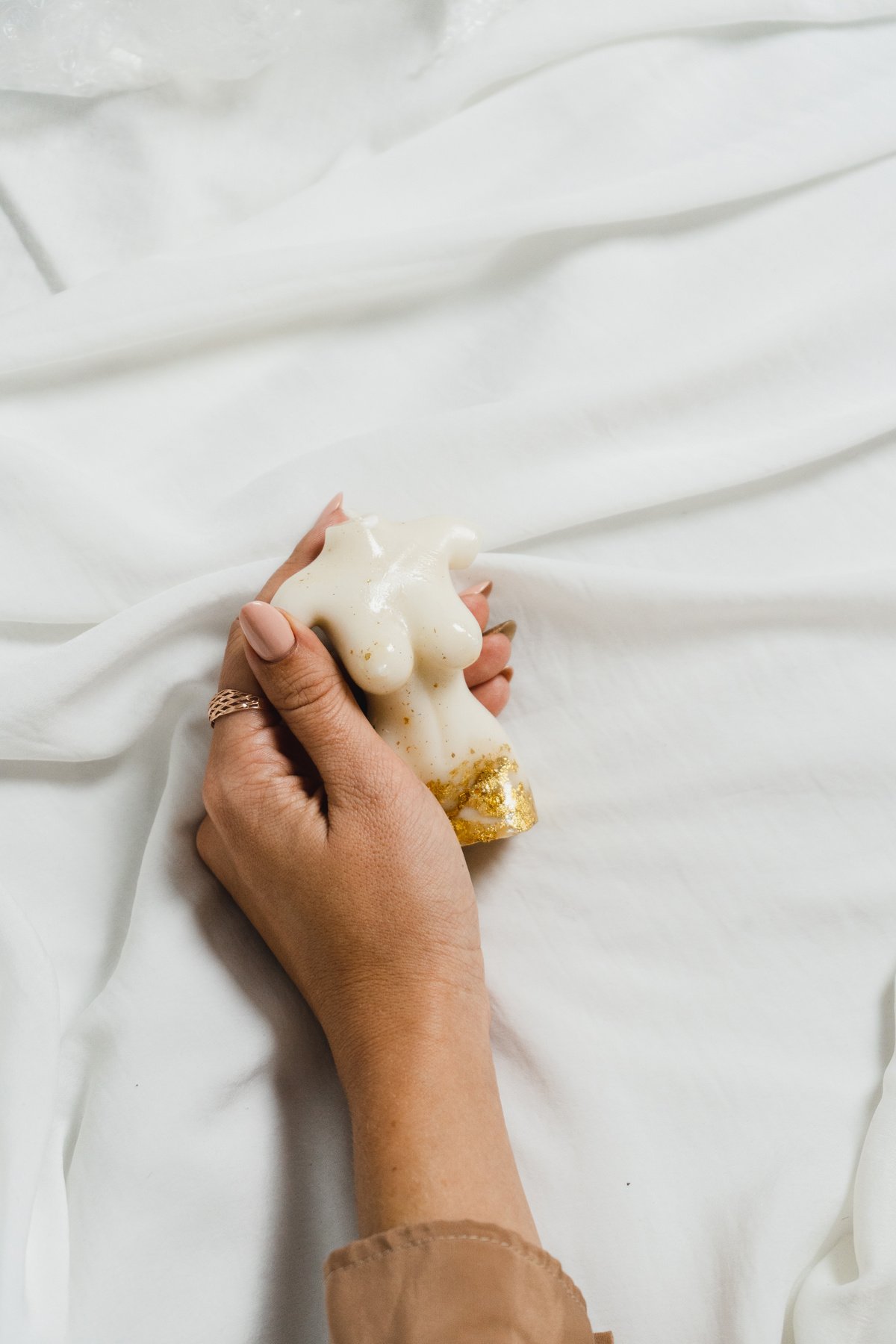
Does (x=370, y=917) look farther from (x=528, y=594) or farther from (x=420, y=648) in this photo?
(x=528, y=594)

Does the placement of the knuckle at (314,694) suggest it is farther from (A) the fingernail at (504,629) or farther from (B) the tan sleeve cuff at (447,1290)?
(B) the tan sleeve cuff at (447,1290)

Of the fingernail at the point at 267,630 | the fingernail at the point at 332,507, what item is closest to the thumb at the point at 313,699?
the fingernail at the point at 267,630

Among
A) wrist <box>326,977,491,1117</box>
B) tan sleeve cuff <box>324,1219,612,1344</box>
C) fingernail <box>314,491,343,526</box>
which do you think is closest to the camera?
tan sleeve cuff <box>324,1219,612,1344</box>

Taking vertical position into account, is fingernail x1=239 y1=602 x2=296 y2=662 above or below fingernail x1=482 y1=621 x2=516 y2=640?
above

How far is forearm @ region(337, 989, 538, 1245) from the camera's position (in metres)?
0.65

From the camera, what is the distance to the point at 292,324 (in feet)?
3.07

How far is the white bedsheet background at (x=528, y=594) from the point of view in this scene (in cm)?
75

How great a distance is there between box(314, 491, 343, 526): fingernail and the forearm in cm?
40

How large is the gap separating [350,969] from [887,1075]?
1.41 ft

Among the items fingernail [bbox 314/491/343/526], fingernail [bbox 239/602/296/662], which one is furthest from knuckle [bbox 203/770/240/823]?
fingernail [bbox 314/491/343/526]

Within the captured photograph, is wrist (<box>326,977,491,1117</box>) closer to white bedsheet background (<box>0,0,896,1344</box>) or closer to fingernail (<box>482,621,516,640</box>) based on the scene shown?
white bedsheet background (<box>0,0,896,1344</box>)

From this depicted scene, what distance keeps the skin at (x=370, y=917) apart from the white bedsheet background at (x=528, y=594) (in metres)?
0.09

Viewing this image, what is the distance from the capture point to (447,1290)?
59 centimetres

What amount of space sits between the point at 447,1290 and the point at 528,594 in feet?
1.71
